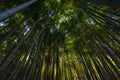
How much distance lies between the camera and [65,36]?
8500mm

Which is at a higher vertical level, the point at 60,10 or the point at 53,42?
the point at 60,10

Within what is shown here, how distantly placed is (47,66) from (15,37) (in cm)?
193

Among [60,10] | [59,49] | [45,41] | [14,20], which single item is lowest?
[59,49]

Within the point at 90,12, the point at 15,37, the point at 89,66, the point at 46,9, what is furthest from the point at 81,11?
the point at 15,37

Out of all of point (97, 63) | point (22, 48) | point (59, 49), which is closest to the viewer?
point (22, 48)

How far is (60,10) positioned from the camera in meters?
8.44

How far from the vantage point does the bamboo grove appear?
6109 mm

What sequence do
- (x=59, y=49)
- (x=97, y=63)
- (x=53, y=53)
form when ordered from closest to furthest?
(x=97, y=63) < (x=53, y=53) < (x=59, y=49)

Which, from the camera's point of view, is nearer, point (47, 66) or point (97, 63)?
point (97, 63)

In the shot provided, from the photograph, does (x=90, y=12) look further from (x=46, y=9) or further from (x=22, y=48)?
(x=22, y=48)

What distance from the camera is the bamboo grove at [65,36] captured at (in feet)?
20.0

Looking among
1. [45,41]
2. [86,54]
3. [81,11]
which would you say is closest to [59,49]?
[45,41]

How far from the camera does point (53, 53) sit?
7.81 metres

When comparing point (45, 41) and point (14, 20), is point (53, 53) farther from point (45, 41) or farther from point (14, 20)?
point (14, 20)
